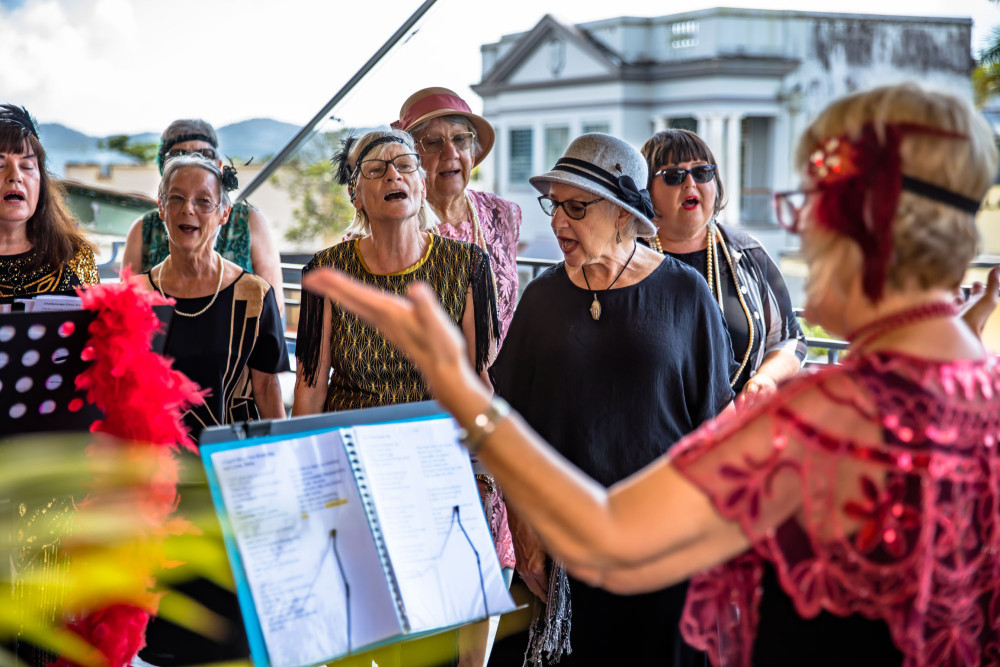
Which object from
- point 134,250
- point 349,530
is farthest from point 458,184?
point 349,530

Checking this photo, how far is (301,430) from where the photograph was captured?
1.60 metres

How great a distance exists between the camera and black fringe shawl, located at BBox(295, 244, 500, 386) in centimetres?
252

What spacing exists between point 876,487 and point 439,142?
258 cm

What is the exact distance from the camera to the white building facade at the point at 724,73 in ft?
71.9

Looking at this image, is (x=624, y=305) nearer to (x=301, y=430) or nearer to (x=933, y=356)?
(x=301, y=430)

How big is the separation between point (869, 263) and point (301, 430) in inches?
37.0

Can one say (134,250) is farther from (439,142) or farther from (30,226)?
(439,142)

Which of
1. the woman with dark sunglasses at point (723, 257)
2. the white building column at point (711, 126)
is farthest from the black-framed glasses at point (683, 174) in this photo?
the white building column at point (711, 126)

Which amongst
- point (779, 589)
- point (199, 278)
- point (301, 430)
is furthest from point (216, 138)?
point (779, 589)

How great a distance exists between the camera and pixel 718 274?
2688mm

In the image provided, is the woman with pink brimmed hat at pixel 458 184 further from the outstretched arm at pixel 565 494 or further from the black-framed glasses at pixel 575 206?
the outstretched arm at pixel 565 494

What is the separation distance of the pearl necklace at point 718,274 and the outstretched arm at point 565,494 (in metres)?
1.56

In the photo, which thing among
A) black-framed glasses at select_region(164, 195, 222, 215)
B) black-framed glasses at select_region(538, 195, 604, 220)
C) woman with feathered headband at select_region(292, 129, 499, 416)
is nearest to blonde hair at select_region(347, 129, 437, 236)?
woman with feathered headband at select_region(292, 129, 499, 416)

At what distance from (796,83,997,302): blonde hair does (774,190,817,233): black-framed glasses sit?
49mm
